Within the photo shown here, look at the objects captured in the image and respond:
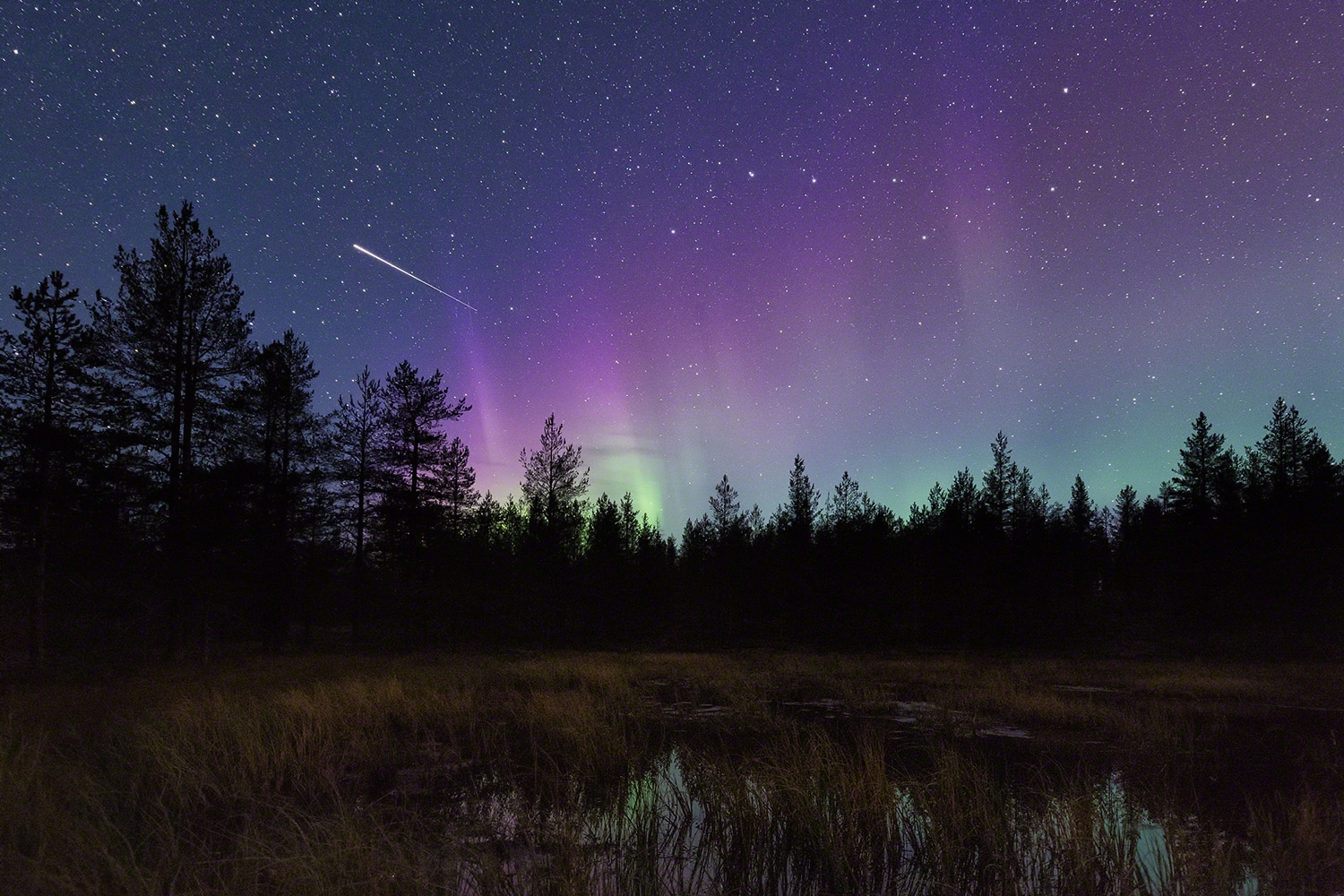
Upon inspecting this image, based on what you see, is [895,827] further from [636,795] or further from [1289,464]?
[1289,464]

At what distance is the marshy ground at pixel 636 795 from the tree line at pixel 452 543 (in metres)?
7.87

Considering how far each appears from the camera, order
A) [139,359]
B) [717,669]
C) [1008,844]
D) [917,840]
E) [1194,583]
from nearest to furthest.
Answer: [1008,844], [917,840], [139,359], [717,669], [1194,583]

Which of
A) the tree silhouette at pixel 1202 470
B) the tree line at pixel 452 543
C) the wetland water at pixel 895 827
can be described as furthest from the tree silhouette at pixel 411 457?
the tree silhouette at pixel 1202 470

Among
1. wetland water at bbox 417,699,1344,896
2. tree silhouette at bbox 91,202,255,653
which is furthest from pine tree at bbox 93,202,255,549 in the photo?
wetland water at bbox 417,699,1344,896

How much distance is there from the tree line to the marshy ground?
787cm

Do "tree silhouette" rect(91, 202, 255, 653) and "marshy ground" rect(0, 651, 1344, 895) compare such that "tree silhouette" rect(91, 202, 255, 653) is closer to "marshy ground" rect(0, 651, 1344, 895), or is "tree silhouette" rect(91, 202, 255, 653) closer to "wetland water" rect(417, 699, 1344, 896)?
"marshy ground" rect(0, 651, 1344, 895)

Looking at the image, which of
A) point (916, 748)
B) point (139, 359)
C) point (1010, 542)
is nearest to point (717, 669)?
point (916, 748)

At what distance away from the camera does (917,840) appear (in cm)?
603

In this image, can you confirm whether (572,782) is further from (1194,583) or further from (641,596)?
(1194,583)

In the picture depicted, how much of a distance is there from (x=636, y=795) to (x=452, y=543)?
30.3 metres

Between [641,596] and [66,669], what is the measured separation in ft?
107

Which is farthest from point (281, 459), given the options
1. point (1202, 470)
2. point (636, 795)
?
point (1202, 470)

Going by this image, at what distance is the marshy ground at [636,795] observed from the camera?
495cm

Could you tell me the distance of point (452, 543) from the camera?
116 ft
